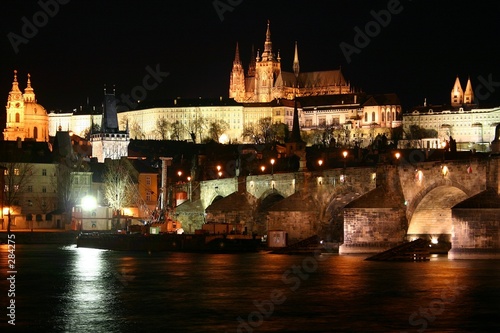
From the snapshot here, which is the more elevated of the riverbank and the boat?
the riverbank

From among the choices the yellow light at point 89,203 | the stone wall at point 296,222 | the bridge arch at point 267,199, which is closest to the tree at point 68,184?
the yellow light at point 89,203

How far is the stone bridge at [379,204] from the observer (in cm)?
5819

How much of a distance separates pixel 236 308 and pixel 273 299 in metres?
3.18

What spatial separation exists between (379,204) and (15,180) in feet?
185

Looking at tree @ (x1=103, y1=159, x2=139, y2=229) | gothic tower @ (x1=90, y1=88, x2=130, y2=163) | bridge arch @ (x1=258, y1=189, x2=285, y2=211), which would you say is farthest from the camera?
gothic tower @ (x1=90, y1=88, x2=130, y2=163)

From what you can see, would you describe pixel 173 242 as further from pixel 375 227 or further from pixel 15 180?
pixel 15 180

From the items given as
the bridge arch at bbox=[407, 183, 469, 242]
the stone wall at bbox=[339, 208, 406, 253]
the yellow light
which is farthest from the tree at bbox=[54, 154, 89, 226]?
the bridge arch at bbox=[407, 183, 469, 242]

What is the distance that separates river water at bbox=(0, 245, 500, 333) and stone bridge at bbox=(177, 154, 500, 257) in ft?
6.84

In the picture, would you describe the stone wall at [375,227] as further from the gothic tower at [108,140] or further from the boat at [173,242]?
the gothic tower at [108,140]

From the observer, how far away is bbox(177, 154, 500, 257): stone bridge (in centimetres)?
5819

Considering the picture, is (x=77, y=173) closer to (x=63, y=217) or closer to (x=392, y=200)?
(x=63, y=217)

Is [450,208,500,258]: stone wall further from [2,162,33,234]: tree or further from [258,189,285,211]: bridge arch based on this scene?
[2,162,33,234]: tree

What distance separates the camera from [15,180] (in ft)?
377

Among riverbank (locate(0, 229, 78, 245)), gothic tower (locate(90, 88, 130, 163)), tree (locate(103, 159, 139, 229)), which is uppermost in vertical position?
gothic tower (locate(90, 88, 130, 163))
